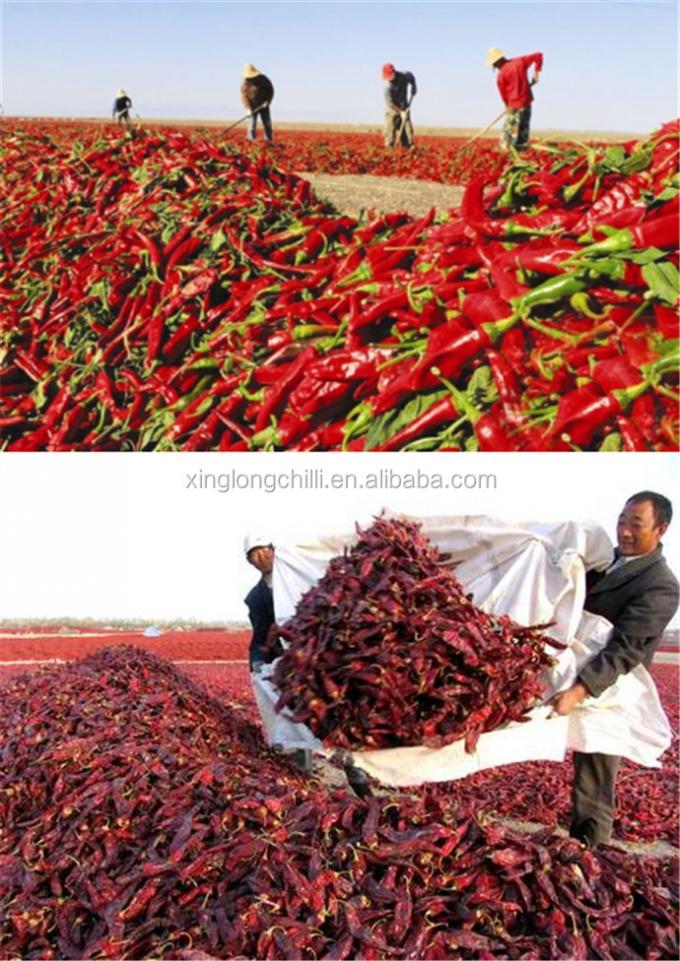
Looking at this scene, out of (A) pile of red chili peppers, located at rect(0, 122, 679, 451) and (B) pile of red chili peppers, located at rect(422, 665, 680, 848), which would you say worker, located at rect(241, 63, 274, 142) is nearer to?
(A) pile of red chili peppers, located at rect(0, 122, 679, 451)

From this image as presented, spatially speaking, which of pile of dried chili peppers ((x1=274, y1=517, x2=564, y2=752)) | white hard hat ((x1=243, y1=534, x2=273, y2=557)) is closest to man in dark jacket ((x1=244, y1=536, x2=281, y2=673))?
white hard hat ((x1=243, y1=534, x2=273, y2=557))

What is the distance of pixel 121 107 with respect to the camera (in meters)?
3.26

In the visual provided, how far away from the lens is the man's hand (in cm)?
322

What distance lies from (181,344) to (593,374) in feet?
3.94

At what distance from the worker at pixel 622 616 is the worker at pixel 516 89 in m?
1.13

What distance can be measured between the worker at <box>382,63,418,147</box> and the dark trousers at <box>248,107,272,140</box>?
353 mm

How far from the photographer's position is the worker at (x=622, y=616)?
10.6ft

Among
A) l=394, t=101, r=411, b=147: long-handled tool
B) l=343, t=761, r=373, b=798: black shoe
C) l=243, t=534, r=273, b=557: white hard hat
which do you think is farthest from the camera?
l=243, t=534, r=273, b=557: white hard hat

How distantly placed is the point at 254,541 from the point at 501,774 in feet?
5.55

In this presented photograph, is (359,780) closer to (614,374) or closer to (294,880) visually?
(294,880)

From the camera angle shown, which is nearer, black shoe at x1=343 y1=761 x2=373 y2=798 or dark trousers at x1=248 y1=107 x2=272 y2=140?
dark trousers at x1=248 y1=107 x2=272 y2=140

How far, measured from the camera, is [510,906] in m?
2.50

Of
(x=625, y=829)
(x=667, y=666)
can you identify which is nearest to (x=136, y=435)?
(x=625, y=829)

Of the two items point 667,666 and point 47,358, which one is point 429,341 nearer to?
point 47,358
